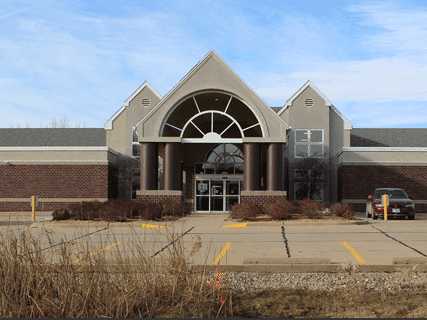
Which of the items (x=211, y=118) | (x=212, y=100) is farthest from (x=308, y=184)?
(x=211, y=118)

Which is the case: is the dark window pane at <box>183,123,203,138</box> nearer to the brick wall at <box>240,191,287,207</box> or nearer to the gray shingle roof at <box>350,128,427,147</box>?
the brick wall at <box>240,191,287,207</box>

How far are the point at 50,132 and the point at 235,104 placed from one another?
21875mm

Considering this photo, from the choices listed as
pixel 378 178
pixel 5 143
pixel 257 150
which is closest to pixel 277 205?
pixel 257 150

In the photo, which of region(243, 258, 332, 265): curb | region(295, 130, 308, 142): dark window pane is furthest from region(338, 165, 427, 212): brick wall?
region(243, 258, 332, 265): curb

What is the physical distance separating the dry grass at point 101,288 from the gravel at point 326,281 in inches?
64.8

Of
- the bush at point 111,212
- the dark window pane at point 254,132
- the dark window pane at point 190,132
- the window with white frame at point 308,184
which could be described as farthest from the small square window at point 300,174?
the bush at point 111,212

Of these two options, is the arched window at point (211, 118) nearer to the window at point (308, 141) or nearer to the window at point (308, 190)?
the window at point (308, 141)

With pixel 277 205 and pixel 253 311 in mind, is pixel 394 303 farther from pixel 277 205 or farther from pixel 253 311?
pixel 277 205

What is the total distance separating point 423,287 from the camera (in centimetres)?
944

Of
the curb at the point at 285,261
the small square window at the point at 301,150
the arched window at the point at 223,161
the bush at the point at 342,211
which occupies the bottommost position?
the curb at the point at 285,261

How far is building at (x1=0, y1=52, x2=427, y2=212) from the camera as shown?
1449 inches

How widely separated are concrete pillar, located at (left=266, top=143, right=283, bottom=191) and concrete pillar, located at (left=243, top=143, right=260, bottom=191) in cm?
70

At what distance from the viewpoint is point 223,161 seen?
4334 centimetres

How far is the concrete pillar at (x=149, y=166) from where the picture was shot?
36.7 metres
